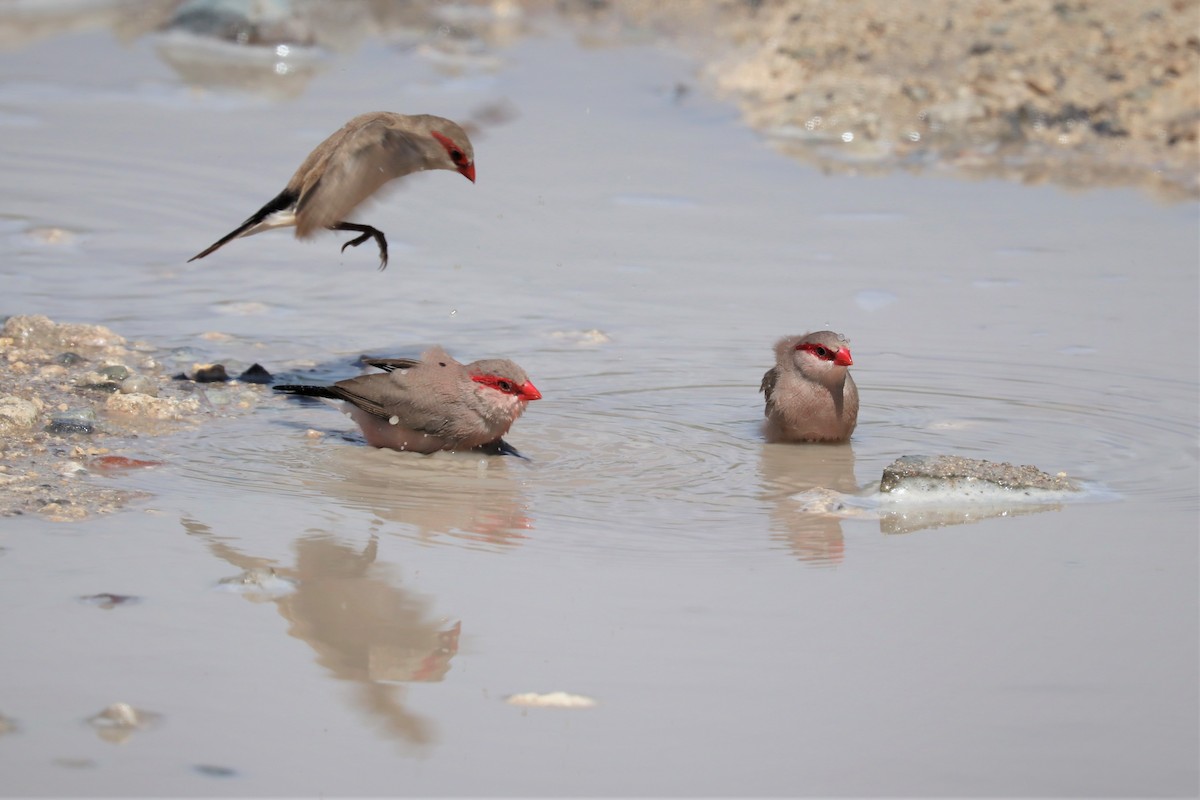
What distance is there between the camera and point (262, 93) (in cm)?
1229

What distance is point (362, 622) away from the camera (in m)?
4.25

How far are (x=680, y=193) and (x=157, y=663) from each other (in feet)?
20.3

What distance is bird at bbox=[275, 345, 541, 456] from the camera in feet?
19.5

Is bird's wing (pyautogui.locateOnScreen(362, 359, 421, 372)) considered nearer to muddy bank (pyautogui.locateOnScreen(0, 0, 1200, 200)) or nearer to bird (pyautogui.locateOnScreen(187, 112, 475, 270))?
bird (pyautogui.locateOnScreen(187, 112, 475, 270))

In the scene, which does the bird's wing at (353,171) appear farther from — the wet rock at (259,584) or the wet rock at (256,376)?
the wet rock at (259,584)

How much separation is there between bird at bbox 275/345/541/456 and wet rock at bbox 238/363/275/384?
0.72 meters

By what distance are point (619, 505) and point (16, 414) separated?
2.22m

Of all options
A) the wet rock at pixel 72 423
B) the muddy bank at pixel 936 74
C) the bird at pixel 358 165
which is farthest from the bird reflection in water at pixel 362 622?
the muddy bank at pixel 936 74

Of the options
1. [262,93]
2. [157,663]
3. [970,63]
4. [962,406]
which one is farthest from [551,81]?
[157,663]

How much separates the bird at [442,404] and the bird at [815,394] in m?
0.96

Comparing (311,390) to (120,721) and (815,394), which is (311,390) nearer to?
(815,394)

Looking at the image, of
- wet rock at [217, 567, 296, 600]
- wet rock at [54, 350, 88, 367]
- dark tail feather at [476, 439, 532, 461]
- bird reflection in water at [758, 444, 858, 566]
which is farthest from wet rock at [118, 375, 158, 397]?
bird reflection in water at [758, 444, 858, 566]

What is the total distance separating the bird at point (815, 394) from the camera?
242 inches

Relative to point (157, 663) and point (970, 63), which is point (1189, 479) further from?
point (970, 63)
